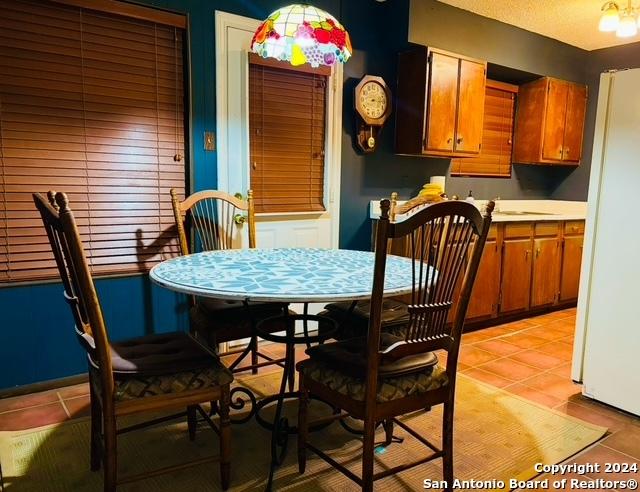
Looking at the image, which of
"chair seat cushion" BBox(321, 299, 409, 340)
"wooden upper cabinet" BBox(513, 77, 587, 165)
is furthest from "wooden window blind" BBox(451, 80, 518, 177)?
"chair seat cushion" BBox(321, 299, 409, 340)

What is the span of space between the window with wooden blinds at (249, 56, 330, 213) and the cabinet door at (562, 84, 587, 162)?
2.64 m

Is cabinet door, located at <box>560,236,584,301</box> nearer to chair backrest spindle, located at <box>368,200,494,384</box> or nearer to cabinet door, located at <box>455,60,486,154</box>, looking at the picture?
cabinet door, located at <box>455,60,486,154</box>

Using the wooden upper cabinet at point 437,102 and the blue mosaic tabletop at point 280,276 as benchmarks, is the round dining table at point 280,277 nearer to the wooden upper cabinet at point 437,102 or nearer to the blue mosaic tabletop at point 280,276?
the blue mosaic tabletop at point 280,276

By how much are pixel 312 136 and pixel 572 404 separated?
2275 millimetres

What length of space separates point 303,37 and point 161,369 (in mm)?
1375

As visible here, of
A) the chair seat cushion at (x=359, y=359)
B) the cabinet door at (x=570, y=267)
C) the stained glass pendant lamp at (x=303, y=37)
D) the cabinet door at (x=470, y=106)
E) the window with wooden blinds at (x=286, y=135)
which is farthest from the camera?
the cabinet door at (x=570, y=267)

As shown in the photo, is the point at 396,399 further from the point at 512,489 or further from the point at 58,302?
the point at 58,302

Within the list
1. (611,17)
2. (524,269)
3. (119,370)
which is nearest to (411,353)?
(119,370)

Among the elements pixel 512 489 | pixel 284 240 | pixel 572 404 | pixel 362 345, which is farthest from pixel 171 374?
pixel 572 404

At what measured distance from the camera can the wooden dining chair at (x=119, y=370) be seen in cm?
144

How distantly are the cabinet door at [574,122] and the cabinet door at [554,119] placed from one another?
69 millimetres

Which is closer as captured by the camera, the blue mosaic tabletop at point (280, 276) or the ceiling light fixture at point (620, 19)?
the blue mosaic tabletop at point (280, 276)

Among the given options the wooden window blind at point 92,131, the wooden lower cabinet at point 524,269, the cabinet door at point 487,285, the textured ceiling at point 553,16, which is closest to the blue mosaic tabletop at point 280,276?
the wooden window blind at point 92,131

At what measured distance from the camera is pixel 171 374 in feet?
5.30
